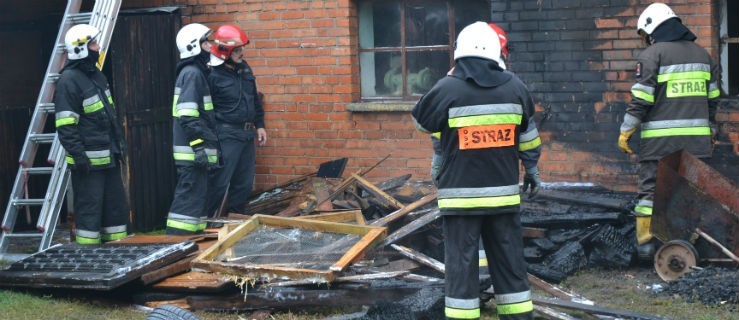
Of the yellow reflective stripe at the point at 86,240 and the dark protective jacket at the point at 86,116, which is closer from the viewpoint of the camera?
the dark protective jacket at the point at 86,116

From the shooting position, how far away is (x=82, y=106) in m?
8.38

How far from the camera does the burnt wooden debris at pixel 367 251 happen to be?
684 centimetres

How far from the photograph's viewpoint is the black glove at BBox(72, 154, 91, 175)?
8.24 metres

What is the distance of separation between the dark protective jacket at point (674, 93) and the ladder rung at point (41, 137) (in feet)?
16.7

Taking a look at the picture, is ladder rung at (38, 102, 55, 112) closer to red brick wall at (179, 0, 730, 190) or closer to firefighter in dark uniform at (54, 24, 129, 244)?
firefighter in dark uniform at (54, 24, 129, 244)

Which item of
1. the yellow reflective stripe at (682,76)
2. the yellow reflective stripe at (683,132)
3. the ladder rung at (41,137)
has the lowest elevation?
the yellow reflective stripe at (683,132)

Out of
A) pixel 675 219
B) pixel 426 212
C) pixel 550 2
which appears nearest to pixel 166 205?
pixel 426 212

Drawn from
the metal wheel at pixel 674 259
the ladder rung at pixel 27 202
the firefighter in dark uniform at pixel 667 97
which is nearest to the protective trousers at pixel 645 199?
the firefighter in dark uniform at pixel 667 97

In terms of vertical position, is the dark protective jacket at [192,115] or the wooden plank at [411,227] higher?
the dark protective jacket at [192,115]

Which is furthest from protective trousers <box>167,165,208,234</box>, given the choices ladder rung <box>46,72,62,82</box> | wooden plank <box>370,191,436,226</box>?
wooden plank <box>370,191,436,226</box>

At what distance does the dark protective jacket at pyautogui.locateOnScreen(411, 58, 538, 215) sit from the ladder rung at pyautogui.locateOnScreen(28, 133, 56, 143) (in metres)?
4.45

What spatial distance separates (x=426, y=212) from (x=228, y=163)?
2.07 metres

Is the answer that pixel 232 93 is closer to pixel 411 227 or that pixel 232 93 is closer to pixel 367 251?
pixel 411 227

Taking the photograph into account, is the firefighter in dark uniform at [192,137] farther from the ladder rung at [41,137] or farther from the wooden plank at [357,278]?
the wooden plank at [357,278]
